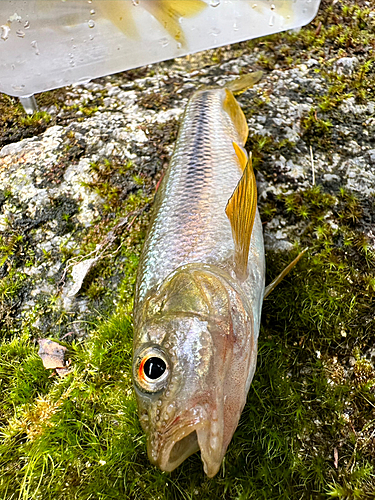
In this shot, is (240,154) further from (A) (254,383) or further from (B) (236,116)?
(A) (254,383)

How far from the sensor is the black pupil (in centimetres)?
175

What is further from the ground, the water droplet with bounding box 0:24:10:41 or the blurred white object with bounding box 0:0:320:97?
the water droplet with bounding box 0:24:10:41

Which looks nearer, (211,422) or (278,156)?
(211,422)

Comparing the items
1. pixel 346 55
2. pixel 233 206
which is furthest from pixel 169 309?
pixel 346 55

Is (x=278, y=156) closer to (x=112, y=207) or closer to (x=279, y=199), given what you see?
(x=279, y=199)

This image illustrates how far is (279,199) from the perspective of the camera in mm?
3268

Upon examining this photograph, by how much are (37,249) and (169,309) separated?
2.12 metres

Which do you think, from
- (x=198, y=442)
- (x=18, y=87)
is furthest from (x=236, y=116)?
(x=198, y=442)

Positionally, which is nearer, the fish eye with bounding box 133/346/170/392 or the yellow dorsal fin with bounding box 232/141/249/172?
the fish eye with bounding box 133/346/170/392

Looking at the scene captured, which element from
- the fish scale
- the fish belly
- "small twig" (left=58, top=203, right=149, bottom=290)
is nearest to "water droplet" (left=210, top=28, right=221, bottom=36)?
the fish scale

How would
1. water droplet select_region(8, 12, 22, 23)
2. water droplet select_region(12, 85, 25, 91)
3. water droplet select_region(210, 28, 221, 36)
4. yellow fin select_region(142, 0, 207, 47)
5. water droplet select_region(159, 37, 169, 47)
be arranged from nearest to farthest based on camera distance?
1. water droplet select_region(8, 12, 22, 23)
2. yellow fin select_region(142, 0, 207, 47)
3. water droplet select_region(12, 85, 25, 91)
4. water droplet select_region(159, 37, 169, 47)
5. water droplet select_region(210, 28, 221, 36)

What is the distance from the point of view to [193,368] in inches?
67.9

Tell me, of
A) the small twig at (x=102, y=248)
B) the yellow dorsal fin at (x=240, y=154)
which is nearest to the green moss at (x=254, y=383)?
the small twig at (x=102, y=248)

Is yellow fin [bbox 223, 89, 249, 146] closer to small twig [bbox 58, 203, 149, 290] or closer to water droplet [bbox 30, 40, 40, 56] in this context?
small twig [bbox 58, 203, 149, 290]
